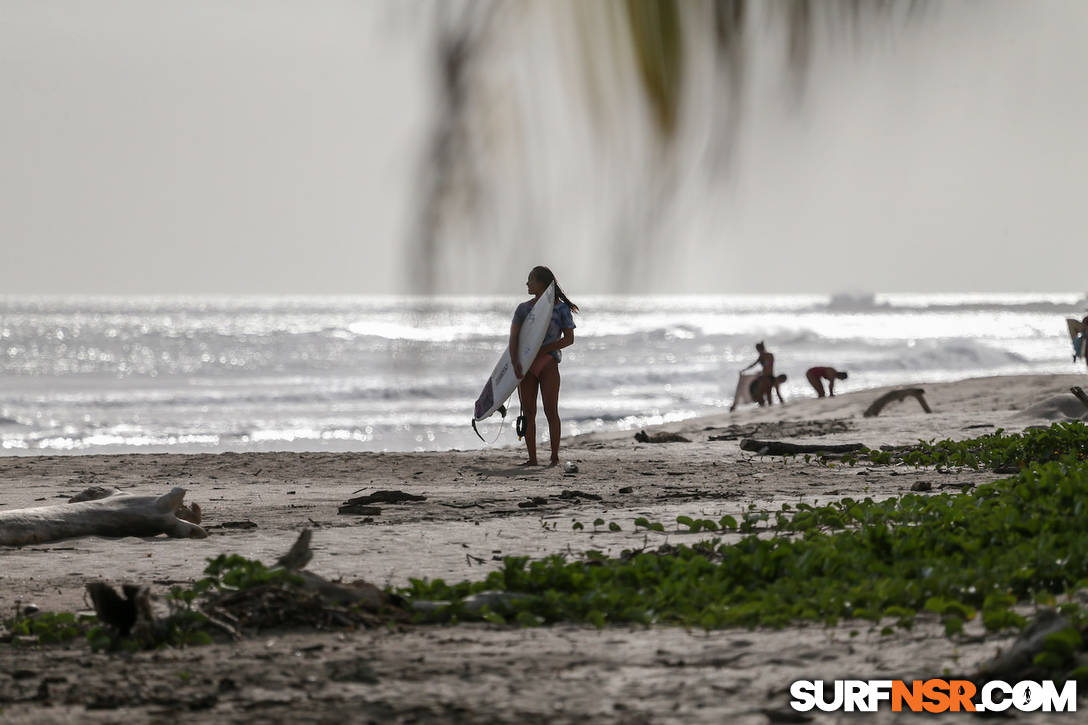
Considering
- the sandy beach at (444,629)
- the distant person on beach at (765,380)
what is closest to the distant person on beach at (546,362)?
the sandy beach at (444,629)

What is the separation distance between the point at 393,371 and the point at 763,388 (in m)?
19.2

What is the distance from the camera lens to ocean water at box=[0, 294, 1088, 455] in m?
2.15

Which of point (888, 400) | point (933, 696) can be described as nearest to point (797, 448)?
point (888, 400)

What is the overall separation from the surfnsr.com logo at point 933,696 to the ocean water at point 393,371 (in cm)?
114

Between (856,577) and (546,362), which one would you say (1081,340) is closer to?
(546,362)

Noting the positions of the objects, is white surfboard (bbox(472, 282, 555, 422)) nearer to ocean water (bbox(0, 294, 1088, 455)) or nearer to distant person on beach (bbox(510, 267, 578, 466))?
distant person on beach (bbox(510, 267, 578, 466))

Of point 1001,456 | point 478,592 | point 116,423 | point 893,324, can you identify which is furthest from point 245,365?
point 893,324

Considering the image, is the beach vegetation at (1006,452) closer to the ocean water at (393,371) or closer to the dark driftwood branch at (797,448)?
the dark driftwood branch at (797,448)

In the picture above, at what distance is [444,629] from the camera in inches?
163

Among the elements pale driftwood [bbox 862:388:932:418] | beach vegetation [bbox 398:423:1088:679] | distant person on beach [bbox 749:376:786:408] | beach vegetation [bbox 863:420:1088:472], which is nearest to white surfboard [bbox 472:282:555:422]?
beach vegetation [bbox 863:420:1088:472]

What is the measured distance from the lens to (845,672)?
132 inches

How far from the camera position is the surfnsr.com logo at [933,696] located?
119 inches

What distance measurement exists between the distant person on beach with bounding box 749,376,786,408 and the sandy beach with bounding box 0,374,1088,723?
8268 millimetres

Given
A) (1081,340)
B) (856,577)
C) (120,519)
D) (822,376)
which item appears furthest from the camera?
(822,376)
